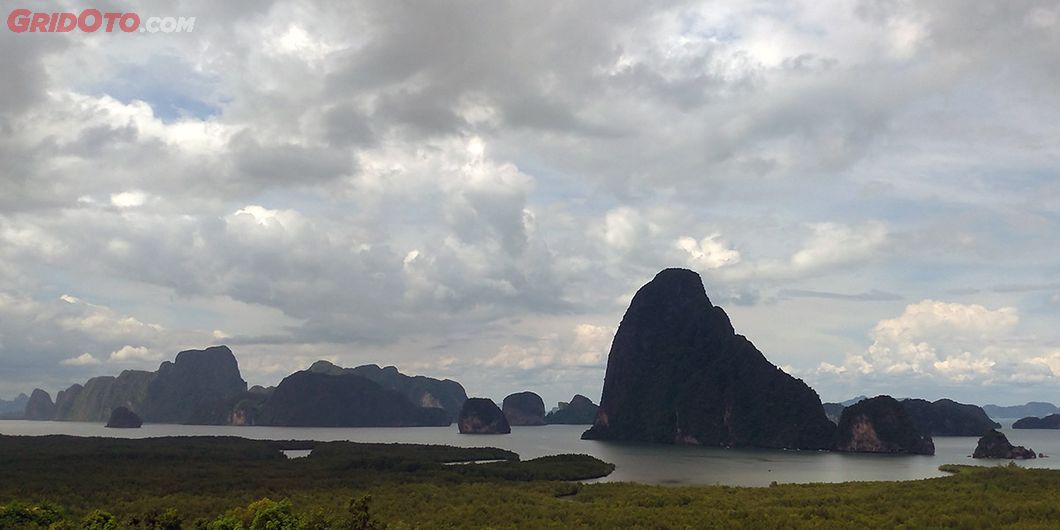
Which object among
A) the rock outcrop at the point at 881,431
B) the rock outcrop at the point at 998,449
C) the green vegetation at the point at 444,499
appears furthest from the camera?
the rock outcrop at the point at 881,431

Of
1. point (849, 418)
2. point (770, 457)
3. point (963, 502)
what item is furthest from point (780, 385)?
point (963, 502)

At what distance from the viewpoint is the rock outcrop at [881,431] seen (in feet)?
545

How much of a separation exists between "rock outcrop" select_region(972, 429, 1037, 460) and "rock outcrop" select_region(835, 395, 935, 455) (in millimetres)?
16373

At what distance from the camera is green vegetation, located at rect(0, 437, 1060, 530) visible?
47.4 meters

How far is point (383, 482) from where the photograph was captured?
272 feet

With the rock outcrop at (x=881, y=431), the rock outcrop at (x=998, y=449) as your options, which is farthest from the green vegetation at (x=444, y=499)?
the rock outcrop at (x=881, y=431)

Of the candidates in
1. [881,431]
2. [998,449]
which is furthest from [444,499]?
[881,431]

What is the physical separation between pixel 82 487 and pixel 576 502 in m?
49.5

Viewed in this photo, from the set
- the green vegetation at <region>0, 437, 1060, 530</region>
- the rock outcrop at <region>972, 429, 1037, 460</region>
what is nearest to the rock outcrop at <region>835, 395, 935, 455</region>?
the rock outcrop at <region>972, 429, 1037, 460</region>

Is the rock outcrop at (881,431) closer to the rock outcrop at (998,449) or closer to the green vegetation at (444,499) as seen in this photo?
the rock outcrop at (998,449)

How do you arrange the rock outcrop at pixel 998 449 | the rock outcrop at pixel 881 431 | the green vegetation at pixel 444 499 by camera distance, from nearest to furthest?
the green vegetation at pixel 444 499 → the rock outcrop at pixel 998 449 → the rock outcrop at pixel 881 431

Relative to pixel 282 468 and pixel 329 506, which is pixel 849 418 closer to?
pixel 282 468

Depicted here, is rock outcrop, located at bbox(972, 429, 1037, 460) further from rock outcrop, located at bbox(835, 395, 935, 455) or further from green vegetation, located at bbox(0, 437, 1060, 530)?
green vegetation, located at bbox(0, 437, 1060, 530)

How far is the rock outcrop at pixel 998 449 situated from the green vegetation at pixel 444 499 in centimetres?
7139
